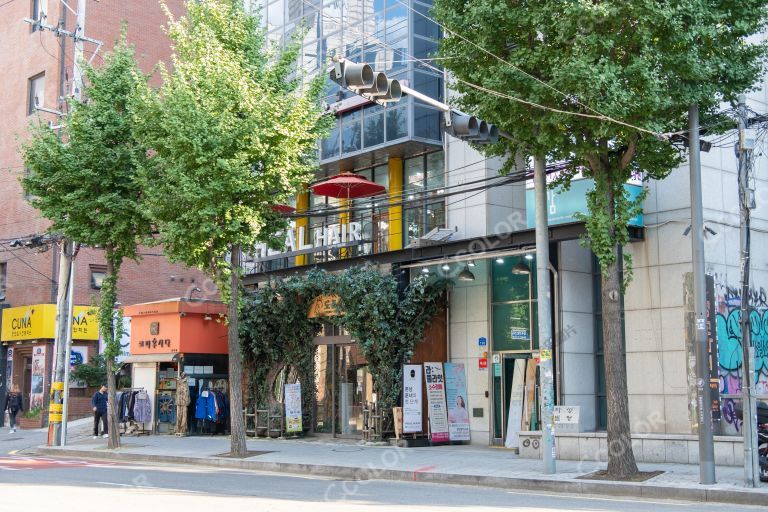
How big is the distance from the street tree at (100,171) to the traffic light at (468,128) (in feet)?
37.3

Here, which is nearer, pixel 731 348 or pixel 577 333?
pixel 731 348

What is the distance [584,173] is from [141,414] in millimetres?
18354

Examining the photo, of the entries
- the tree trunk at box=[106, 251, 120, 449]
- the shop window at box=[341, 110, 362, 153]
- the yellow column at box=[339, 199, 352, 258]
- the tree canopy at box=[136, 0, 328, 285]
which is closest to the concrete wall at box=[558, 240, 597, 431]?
the tree canopy at box=[136, 0, 328, 285]

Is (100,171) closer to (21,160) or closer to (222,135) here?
(222,135)

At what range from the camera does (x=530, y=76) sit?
51.0ft

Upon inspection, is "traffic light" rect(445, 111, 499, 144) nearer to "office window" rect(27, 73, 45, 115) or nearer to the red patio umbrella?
the red patio umbrella

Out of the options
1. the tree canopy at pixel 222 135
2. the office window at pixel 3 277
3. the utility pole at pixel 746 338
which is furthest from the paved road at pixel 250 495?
the office window at pixel 3 277

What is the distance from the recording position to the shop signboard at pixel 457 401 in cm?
2358

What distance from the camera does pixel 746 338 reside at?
14.9 metres

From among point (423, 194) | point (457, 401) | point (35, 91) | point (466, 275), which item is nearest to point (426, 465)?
point (457, 401)

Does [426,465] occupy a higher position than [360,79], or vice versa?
[360,79]

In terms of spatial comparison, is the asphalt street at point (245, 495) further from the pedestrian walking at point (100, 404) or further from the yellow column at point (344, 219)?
the pedestrian walking at point (100, 404)

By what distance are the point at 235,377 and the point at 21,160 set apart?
22.9 m

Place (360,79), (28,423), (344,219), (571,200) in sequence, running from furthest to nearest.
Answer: (28,423) < (344,219) < (571,200) < (360,79)
